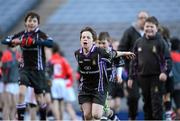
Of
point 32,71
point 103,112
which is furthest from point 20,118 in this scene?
point 103,112

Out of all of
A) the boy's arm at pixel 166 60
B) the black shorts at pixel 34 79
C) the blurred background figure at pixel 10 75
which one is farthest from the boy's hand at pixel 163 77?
the blurred background figure at pixel 10 75

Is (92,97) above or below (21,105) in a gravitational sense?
above

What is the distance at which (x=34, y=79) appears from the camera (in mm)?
13539

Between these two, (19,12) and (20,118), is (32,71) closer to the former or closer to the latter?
(20,118)

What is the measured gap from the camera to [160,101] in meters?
13.6

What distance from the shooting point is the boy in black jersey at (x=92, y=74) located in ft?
37.6

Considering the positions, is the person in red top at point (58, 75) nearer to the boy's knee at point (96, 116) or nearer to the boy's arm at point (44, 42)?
the boy's arm at point (44, 42)

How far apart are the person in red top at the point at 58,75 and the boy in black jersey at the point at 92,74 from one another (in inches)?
250

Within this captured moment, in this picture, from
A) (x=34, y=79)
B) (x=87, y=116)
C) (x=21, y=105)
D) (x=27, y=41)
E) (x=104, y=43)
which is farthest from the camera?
(x=34, y=79)

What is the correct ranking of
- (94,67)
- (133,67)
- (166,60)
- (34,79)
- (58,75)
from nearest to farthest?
(94,67)
(34,79)
(166,60)
(133,67)
(58,75)

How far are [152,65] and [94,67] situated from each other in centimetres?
254

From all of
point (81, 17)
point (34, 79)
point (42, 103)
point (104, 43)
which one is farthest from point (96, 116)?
point (81, 17)

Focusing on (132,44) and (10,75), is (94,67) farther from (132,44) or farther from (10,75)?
(10,75)

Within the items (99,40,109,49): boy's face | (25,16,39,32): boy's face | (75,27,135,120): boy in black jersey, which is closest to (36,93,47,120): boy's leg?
(25,16,39,32): boy's face
